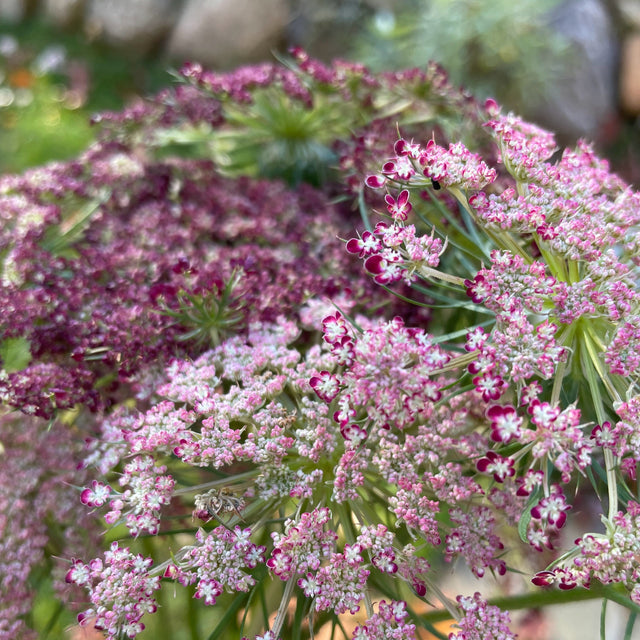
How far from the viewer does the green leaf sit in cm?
69

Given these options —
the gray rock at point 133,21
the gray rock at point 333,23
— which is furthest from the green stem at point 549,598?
the gray rock at point 133,21

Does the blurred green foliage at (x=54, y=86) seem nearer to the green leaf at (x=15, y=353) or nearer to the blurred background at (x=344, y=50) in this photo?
the blurred background at (x=344, y=50)

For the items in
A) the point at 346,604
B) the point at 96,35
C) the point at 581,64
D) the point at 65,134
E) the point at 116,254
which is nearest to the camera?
the point at 346,604

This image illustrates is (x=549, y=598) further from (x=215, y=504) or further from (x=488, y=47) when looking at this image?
(x=488, y=47)

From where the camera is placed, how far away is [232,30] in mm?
2830

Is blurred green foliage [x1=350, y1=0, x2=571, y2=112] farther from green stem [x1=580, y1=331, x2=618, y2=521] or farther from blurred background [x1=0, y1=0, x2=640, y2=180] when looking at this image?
green stem [x1=580, y1=331, x2=618, y2=521]

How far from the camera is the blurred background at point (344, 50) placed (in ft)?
8.36

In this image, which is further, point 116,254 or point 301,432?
point 116,254

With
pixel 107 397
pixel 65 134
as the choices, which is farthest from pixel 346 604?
pixel 65 134

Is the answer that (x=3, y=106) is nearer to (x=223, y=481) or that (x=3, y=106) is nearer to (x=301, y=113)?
(x=301, y=113)

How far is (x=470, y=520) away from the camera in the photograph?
583 mm

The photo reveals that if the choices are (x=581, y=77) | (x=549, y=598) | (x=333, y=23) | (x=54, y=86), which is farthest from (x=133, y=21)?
(x=549, y=598)

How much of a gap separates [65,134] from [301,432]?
7.16 ft

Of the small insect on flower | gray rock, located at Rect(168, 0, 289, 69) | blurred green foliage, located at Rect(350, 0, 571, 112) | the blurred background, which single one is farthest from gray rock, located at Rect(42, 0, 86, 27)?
the small insect on flower
